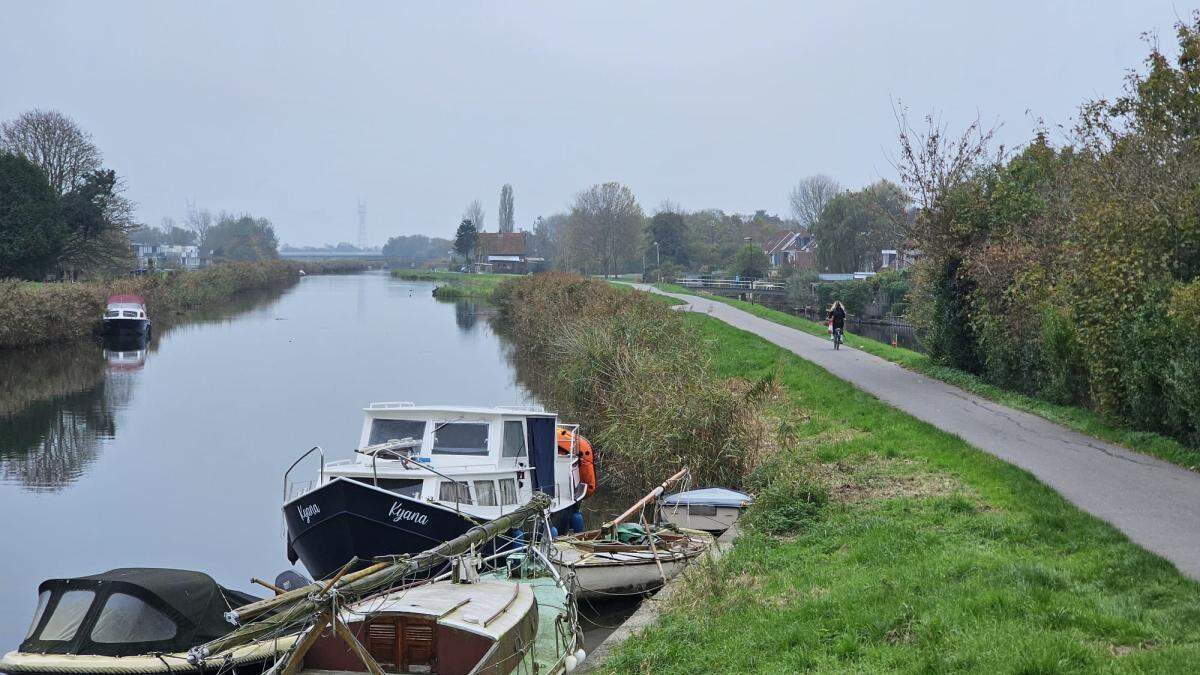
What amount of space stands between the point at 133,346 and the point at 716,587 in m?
48.9

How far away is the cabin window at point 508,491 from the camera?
1709 cm

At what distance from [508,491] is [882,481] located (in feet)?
20.1

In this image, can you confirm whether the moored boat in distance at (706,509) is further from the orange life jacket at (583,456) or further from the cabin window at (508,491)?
the orange life jacket at (583,456)

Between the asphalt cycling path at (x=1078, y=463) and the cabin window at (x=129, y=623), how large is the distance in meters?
10.7

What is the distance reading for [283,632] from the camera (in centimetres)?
1076

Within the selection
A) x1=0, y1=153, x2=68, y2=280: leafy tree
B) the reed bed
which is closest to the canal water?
the reed bed

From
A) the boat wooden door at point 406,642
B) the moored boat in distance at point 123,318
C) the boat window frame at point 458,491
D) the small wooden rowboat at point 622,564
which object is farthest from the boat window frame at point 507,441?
the moored boat in distance at point 123,318

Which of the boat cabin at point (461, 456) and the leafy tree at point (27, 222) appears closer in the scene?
the boat cabin at point (461, 456)

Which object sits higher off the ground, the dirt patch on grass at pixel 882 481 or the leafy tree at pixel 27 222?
the leafy tree at pixel 27 222

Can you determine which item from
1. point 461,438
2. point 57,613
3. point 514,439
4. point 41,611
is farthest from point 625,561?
point 41,611

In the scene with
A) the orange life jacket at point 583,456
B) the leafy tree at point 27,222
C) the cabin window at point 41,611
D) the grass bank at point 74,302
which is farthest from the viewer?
the leafy tree at point 27,222

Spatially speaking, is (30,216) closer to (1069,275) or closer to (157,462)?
(157,462)

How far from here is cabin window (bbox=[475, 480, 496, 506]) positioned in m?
16.7

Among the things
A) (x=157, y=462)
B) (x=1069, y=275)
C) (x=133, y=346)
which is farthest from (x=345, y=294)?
(x=1069, y=275)
